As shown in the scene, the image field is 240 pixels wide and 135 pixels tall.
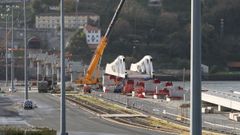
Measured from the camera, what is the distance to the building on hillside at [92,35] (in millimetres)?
178625

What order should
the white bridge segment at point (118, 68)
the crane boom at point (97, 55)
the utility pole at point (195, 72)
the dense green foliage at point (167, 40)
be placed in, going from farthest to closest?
the dense green foliage at point (167, 40)
the white bridge segment at point (118, 68)
the crane boom at point (97, 55)
the utility pole at point (195, 72)

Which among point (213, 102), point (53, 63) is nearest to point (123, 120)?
point (213, 102)

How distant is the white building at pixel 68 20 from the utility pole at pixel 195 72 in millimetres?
184778

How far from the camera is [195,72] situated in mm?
8219

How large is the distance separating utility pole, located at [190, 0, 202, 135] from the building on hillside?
170021 millimetres

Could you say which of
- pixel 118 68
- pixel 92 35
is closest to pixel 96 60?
pixel 118 68

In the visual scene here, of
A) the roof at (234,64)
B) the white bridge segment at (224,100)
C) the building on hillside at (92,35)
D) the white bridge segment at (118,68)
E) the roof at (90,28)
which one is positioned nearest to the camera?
the white bridge segment at (224,100)

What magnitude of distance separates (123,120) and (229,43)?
15148 cm

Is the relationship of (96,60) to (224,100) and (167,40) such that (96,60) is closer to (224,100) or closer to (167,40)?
(224,100)

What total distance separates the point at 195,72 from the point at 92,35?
560 ft

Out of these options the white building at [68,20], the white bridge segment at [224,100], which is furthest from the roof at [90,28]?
the white bridge segment at [224,100]

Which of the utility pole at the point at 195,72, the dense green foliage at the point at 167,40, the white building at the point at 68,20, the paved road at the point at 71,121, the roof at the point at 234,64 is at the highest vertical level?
the white building at the point at 68,20

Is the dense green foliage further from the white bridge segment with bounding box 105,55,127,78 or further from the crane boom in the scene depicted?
the crane boom

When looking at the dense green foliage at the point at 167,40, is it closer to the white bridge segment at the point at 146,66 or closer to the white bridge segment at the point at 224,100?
the white bridge segment at the point at 146,66
